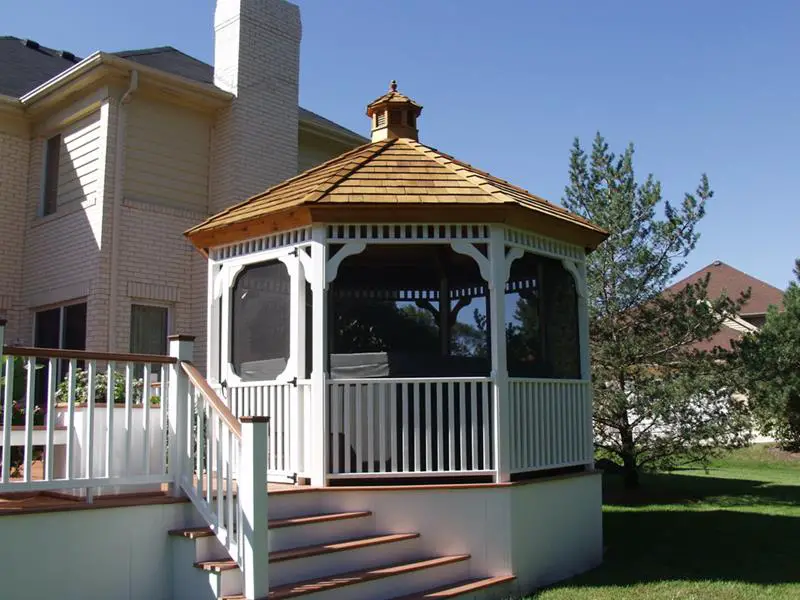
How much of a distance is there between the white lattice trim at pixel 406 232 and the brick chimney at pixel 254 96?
523 cm

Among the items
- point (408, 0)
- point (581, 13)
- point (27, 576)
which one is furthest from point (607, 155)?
point (27, 576)

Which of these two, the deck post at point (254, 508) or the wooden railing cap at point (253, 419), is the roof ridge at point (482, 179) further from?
the deck post at point (254, 508)

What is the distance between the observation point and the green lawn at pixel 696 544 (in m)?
7.04

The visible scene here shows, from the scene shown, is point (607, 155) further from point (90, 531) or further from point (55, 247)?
point (90, 531)

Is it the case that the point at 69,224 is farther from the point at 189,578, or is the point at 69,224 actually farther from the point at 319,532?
the point at 189,578

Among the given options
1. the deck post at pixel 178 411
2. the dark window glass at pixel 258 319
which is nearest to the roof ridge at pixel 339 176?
the dark window glass at pixel 258 319

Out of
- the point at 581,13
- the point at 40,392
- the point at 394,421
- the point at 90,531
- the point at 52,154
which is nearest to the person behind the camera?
the point at 90,531

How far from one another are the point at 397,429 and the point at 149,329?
214 inches

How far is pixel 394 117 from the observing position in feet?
31.0

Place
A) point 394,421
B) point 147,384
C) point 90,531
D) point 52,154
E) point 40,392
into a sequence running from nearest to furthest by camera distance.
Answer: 1. point 90,531
2. point 147,384
3. point 394,421
4. point 40,392
5. point 52,154

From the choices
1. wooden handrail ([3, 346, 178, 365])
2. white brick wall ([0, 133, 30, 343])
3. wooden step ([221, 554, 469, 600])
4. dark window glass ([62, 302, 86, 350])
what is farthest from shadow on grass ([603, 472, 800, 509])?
white brick wall ([0, 133, 30, 343])

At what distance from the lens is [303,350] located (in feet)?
24.8

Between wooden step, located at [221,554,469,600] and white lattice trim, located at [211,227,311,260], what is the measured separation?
2990mm

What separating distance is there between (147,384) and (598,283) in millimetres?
9119
